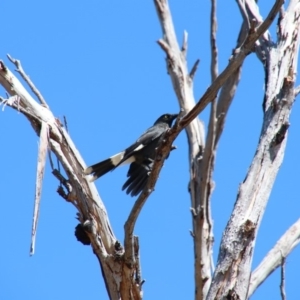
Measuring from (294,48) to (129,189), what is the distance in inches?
67.7

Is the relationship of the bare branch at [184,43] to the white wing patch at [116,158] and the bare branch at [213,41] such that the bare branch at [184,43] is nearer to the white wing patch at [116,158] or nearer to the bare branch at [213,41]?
the bare branch at [213,41]

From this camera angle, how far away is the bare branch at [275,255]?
464 centimetres

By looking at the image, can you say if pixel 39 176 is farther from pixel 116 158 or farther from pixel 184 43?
pixel 184 43

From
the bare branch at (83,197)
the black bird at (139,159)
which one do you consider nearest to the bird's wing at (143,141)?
the black bird at (139,159)

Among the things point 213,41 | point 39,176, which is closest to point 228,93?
point 213,41

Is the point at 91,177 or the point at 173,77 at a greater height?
the point at 173,77

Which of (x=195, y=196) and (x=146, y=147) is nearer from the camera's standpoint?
(x=146, y=147)

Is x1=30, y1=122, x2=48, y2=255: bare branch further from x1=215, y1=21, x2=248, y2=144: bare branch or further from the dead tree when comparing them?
x1=215, y1=21, x2=248, y2=144: bare branch

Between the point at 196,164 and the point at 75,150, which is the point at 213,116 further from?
the point at 75,150

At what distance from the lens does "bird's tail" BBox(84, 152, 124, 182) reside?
4395mm

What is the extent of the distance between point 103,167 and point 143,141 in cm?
115

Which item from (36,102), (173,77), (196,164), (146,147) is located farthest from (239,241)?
(173,77)

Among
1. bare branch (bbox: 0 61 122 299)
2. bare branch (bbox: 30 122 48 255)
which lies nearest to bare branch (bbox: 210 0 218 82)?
bare branch (bbox: 0 61 122 299)

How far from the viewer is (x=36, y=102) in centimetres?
422
